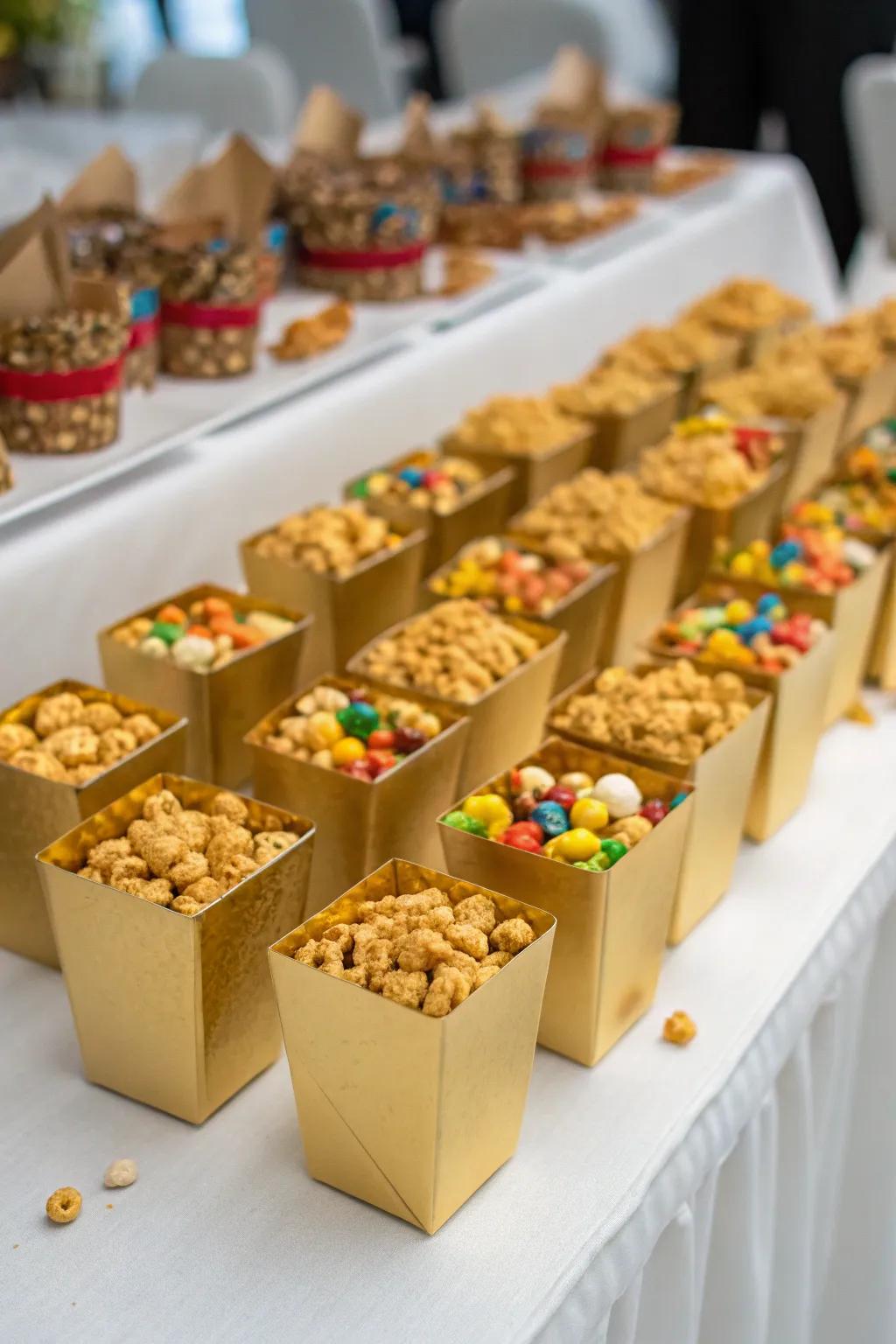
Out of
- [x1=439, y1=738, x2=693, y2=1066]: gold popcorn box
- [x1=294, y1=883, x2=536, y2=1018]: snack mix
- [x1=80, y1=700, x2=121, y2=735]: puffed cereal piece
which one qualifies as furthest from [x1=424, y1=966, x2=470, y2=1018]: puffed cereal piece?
[x1=80, y1=700, x2=121, y2=735]: puffed cereal piece

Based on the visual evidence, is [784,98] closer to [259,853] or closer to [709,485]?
[709,485]

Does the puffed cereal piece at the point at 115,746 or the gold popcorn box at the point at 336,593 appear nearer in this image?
the puffed cereal piece at the point at 115,746

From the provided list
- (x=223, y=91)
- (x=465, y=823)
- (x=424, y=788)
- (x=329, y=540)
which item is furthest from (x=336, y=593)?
(x=223, y=91)

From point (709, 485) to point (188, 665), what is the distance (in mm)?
609

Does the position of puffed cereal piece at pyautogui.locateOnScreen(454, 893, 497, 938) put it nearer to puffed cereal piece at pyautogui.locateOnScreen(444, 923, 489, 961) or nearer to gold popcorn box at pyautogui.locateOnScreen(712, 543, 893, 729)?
puffed cereal piece at pyautogui.locateOnScreen(444, 923, 489, 961)

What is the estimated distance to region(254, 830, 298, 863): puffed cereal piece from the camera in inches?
Result: 34.6

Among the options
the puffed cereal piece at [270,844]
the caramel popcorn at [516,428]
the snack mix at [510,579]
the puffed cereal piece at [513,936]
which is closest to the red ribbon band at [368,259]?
the caramel popcorn at [516,428]

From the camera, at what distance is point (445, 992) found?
2.46 ft

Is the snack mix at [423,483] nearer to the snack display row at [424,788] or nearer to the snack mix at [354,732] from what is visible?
the snack display row at [424,788]

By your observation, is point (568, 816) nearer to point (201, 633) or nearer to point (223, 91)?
point (201, 633)

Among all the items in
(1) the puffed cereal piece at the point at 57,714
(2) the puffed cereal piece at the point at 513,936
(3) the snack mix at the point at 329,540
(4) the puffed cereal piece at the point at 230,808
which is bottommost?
(3) the snack mix at the point at 329,540

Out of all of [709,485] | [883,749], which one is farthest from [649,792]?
[709,485]

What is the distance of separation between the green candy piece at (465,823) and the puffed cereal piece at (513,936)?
0.10 metres

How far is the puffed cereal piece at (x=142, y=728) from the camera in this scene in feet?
3.26
